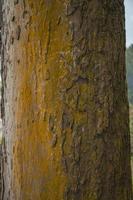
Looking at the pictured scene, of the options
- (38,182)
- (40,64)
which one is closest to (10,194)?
(38,182)

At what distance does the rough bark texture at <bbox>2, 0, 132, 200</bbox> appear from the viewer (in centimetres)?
92

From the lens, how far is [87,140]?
36.3 inches

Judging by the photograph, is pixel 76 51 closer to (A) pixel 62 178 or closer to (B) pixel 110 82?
(B) pixel 110 82

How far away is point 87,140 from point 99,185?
11 cm

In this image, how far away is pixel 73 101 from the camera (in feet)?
3.03

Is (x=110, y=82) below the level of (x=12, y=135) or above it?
above

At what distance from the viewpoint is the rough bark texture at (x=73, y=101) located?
0.92 m

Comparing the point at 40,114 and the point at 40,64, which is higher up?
the point at 40,64

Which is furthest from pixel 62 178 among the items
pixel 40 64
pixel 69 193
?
pixel 40 64

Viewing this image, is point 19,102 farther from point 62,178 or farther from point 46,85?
point 62,178

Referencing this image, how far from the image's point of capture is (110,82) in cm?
94

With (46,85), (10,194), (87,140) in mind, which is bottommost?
(10,194)

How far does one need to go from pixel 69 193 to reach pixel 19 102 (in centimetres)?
25

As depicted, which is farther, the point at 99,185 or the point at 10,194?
the point at 10,194
